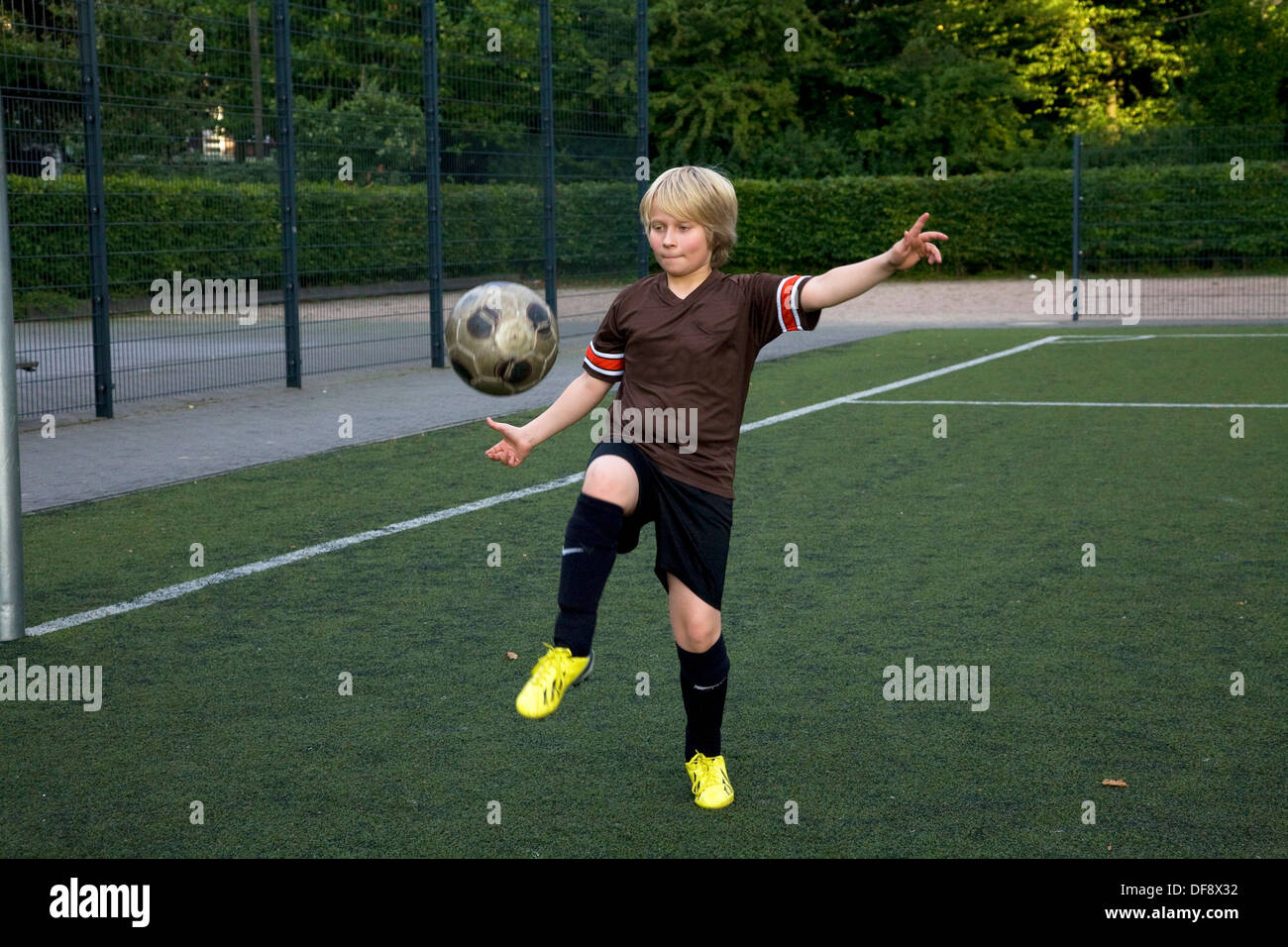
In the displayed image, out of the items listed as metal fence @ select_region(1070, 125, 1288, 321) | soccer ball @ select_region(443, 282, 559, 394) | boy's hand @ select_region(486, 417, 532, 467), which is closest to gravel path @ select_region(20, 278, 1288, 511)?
soccer ball @ select_region(443, 282, 559, 394)

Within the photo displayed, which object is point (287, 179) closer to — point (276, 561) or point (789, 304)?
point (276, 561)

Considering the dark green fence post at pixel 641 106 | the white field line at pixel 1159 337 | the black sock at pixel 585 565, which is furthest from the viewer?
the dark green fence post at pixel 641 106

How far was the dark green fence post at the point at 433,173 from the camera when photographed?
15430 mm

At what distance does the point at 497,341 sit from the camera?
457 cm

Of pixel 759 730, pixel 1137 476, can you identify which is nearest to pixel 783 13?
pixel 1137 476

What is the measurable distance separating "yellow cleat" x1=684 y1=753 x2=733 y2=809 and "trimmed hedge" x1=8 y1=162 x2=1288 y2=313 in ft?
30.3

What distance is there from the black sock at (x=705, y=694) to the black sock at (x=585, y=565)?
354 millimetres

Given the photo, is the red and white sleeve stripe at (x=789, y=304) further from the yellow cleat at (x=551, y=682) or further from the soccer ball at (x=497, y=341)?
the yellow cleat at (x=551, y=682)

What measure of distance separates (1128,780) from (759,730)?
113cm

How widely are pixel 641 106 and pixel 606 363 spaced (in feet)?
54.8

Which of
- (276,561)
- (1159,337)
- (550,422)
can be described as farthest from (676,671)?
(1159,337)

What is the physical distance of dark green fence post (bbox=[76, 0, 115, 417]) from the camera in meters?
11.6

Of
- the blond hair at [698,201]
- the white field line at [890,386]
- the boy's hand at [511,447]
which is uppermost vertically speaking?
the blond hair at [698,201]

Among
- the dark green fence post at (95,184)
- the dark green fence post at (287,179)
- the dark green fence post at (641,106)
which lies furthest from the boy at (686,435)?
the dark green fence post at (641,106)
